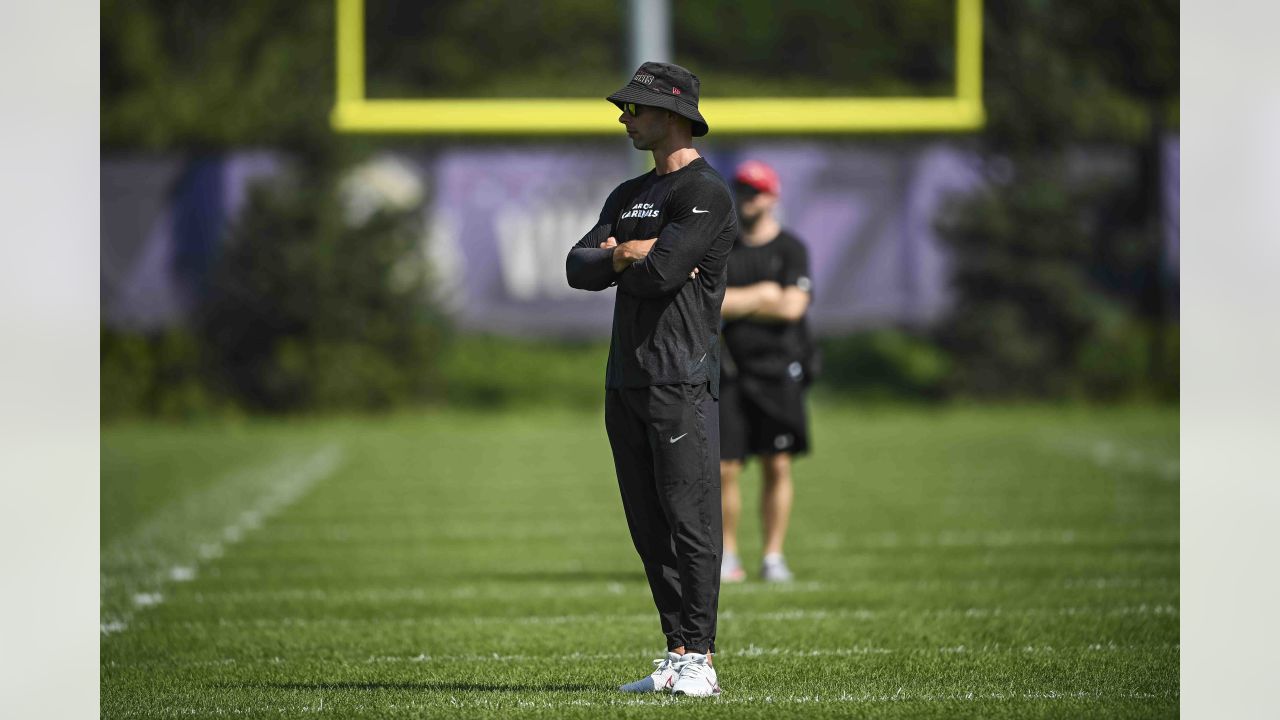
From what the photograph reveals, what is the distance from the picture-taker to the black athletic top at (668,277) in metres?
5.45

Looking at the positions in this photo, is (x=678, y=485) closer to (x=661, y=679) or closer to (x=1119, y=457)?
(x=661, y=679)

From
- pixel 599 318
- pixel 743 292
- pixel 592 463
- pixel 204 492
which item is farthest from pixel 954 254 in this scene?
pixel 743 292

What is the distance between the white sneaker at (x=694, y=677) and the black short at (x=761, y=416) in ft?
10.1

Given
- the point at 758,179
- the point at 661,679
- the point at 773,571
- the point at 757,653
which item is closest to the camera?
the point at 661,679

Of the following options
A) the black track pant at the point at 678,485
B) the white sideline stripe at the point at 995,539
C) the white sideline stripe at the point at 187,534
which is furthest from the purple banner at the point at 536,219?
the black track pant at the point at 678,485

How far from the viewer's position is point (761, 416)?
346 inches

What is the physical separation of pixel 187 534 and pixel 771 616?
452cm

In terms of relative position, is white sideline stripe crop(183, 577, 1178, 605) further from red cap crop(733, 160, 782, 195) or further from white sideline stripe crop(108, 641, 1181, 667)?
red cap crop(733, 160, 782, 195)

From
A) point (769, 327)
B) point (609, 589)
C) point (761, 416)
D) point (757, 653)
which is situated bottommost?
point (609, 589)

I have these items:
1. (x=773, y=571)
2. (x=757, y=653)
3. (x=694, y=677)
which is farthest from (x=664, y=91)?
(x=773, y=571)

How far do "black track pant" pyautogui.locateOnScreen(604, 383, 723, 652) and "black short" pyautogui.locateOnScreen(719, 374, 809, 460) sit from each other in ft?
9.74

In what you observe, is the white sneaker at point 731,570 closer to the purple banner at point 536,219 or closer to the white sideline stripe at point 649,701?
the white sideline stripe at point 649,701
